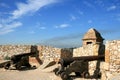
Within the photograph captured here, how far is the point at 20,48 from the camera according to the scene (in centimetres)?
2500

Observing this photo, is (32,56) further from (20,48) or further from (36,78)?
(36,78)

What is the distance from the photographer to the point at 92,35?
23.7m

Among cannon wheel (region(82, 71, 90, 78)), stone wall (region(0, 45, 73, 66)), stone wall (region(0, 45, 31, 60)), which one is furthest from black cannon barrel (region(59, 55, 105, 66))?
stone wall (region(0, 45, 31, 60))

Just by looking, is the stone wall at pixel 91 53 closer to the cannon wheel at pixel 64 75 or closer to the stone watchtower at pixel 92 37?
the cannon wheel at pixel 64 75

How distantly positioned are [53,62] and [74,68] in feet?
19.4

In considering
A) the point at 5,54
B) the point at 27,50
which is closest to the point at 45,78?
the point at 27,50

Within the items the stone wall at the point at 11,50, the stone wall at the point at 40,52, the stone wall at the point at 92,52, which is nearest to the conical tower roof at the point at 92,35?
the stone wall at the point at 40,52

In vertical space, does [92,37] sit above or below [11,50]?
above

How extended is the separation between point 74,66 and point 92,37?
9.11 metres

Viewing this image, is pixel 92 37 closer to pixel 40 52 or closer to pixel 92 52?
pixel 40 52

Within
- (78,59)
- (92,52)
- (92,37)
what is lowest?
(78,59)

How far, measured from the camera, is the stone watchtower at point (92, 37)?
23.6 metres

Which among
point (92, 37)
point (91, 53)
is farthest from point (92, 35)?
point (91, 53)

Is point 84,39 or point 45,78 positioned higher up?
point 84,39
